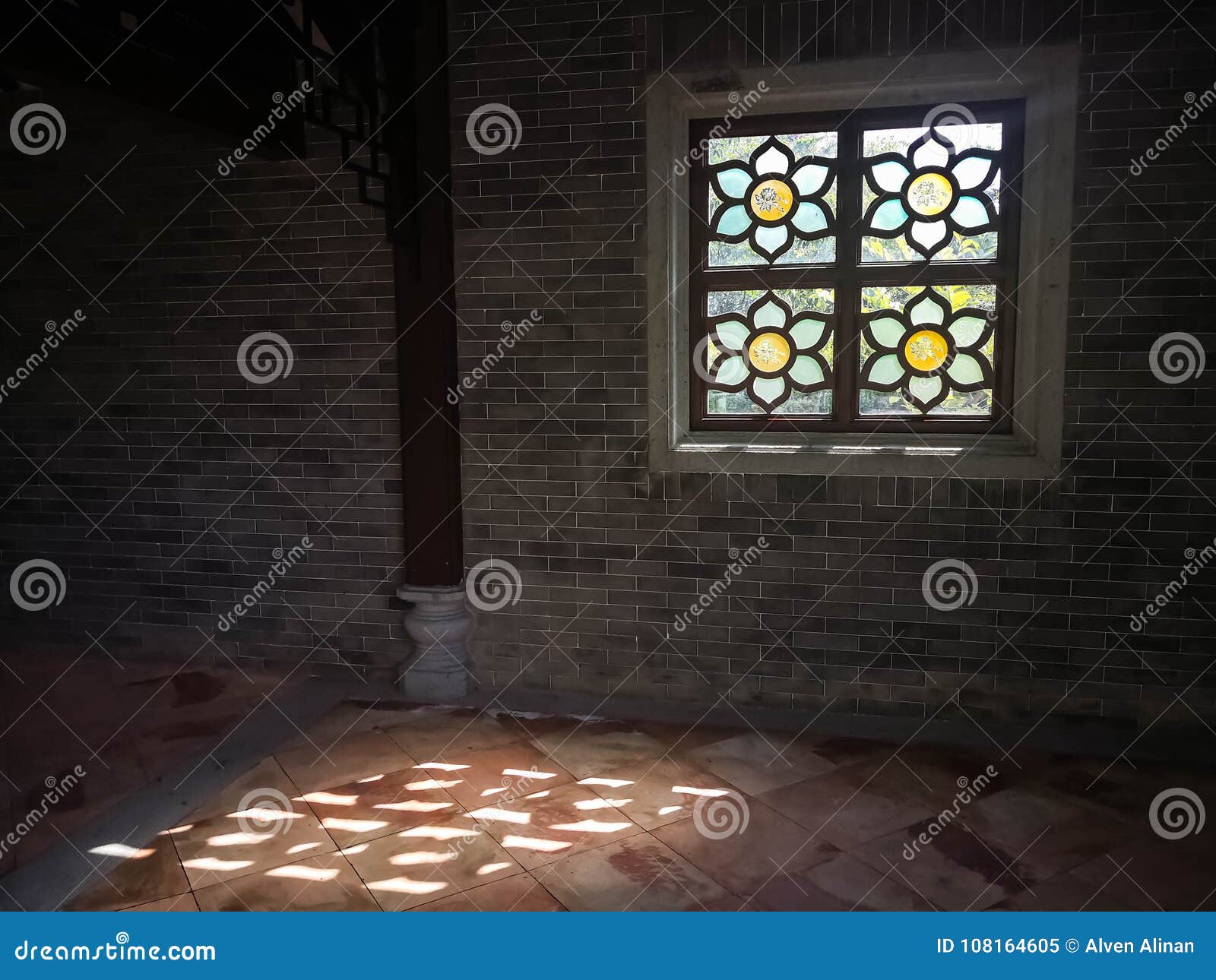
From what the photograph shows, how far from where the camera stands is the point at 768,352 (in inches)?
154

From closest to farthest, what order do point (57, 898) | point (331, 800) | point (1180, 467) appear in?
point (57, 898), point (331, 800), point (1180, 467)

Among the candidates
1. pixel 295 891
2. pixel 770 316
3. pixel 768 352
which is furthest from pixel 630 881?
pixel 770 316

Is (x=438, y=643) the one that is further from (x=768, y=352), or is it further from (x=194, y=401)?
(x=768, y=352)

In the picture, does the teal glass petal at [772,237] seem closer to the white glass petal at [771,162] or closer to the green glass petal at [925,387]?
the white glass petal at [771,162]

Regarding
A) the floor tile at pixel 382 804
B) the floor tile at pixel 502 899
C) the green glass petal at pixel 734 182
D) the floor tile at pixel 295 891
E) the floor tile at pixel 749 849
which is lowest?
the floor tile at pixel 295 891

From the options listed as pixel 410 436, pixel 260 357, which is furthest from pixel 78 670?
pixel 410 436

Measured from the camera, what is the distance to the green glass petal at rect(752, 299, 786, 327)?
3881 mm

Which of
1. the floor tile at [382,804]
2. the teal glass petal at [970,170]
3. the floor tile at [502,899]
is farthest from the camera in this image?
the teal glass petal at [970,170]

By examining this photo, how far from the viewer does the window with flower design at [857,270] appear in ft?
12.0

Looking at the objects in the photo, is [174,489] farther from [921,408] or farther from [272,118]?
[921,408]

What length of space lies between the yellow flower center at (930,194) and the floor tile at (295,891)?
320 centimetres

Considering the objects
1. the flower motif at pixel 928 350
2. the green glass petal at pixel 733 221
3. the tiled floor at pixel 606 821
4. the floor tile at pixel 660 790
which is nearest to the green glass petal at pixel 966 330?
the flower motif at pixel 928 350

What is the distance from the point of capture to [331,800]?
3.23m

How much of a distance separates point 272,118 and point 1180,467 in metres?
3.75
